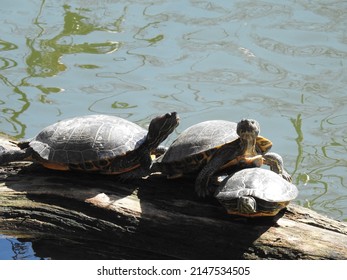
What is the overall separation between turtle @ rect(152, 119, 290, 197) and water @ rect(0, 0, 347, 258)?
4.72 feet

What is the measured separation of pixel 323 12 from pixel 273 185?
5006 mm

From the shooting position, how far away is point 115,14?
8.18 metres

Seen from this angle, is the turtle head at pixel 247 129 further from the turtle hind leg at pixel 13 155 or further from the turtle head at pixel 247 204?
the turtle hind leg at pixel 13 155

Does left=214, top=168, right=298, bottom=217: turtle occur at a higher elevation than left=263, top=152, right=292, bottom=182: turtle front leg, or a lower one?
higher

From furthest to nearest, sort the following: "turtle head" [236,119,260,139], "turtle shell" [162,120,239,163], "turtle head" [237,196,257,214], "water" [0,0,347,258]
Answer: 1. "water" [0,0,347,258]
2. "turtle shell" [162,120,239,163]
3. "turtle head" [236,119,260,139]
4. "turtle head" [237,196,257,214]

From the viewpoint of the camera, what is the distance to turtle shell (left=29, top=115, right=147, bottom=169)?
155 inches

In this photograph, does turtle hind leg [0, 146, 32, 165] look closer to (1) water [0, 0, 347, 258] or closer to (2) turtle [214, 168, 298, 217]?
(2) turtle [214, 168, 298, 217]

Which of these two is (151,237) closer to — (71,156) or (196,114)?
(71,156)

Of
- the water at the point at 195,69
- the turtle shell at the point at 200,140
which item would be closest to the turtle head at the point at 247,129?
the turtle shell at the point at 200,140

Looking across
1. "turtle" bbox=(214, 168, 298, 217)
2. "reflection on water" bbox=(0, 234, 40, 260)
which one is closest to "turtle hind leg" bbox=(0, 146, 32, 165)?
"reflection on water" bbox=(0, 234, 40, 260)

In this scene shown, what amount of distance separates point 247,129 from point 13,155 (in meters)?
1.41

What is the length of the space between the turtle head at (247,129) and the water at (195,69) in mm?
1609

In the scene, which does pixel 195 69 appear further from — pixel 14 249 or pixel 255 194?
pixel 255 194

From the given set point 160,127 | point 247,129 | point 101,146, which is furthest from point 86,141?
point 247,129
